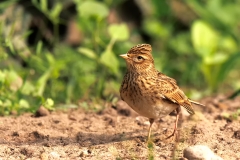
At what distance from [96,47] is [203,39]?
1861 millimetres

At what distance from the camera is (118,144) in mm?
5672

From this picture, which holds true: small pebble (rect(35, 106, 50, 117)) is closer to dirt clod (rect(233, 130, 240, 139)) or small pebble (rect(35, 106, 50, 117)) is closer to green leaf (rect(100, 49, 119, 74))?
green leaf (rect(100, 49, 119, 74))

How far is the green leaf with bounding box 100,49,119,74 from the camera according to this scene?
306 inches

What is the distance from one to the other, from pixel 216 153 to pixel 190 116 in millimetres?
1298

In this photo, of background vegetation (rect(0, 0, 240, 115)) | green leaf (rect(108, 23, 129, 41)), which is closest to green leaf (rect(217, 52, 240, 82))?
background vegetation (rect(0, 0, 240, 115))

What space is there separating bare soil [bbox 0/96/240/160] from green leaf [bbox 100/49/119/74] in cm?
88

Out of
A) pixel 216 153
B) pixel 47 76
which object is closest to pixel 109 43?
pixel 47 76

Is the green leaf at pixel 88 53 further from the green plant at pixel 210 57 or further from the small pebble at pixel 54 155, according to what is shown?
the small pebble at pixel 54 155

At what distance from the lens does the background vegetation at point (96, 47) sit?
758 centimetres

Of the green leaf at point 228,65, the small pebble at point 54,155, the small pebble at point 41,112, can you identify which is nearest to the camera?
the small pebble at point 54,155

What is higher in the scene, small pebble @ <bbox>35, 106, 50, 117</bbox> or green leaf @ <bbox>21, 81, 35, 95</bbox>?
green leaf @ <bbox>21, 81, 35, 95</bbox>

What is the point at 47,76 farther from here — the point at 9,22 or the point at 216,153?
the point at 216,153

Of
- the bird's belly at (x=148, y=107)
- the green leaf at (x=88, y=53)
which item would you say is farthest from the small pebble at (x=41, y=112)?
the green leaf at (x=88, y=53)

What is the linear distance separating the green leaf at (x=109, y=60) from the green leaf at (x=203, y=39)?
5.32 ft
